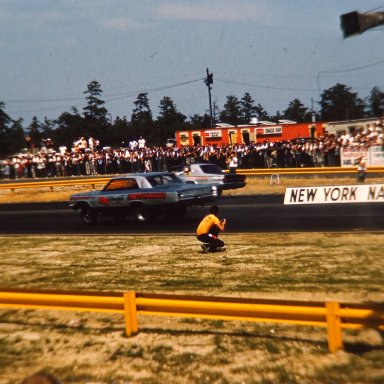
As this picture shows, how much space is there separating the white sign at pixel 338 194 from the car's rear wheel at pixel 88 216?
672cm

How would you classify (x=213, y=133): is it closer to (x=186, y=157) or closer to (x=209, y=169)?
(x=186, y=157)

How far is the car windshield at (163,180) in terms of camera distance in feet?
56.2

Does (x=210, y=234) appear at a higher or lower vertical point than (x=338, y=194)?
lower

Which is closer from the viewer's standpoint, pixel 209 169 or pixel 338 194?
pixel 338 194

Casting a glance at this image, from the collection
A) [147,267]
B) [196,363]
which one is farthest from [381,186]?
[196,363]

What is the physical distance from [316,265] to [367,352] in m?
4.42

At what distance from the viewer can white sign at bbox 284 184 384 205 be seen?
1237 cm

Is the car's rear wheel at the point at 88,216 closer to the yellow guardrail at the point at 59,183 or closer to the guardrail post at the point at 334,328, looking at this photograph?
the yellow guardrail at the point at 59,183

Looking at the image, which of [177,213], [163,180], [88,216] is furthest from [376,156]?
[88,216]

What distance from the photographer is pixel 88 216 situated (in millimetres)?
18016

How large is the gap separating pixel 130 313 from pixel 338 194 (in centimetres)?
764

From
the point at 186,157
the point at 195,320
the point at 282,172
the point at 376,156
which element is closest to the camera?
the point at 195,320

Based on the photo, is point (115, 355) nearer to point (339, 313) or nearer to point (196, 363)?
point (196, 363)

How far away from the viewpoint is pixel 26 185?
1164 inches
